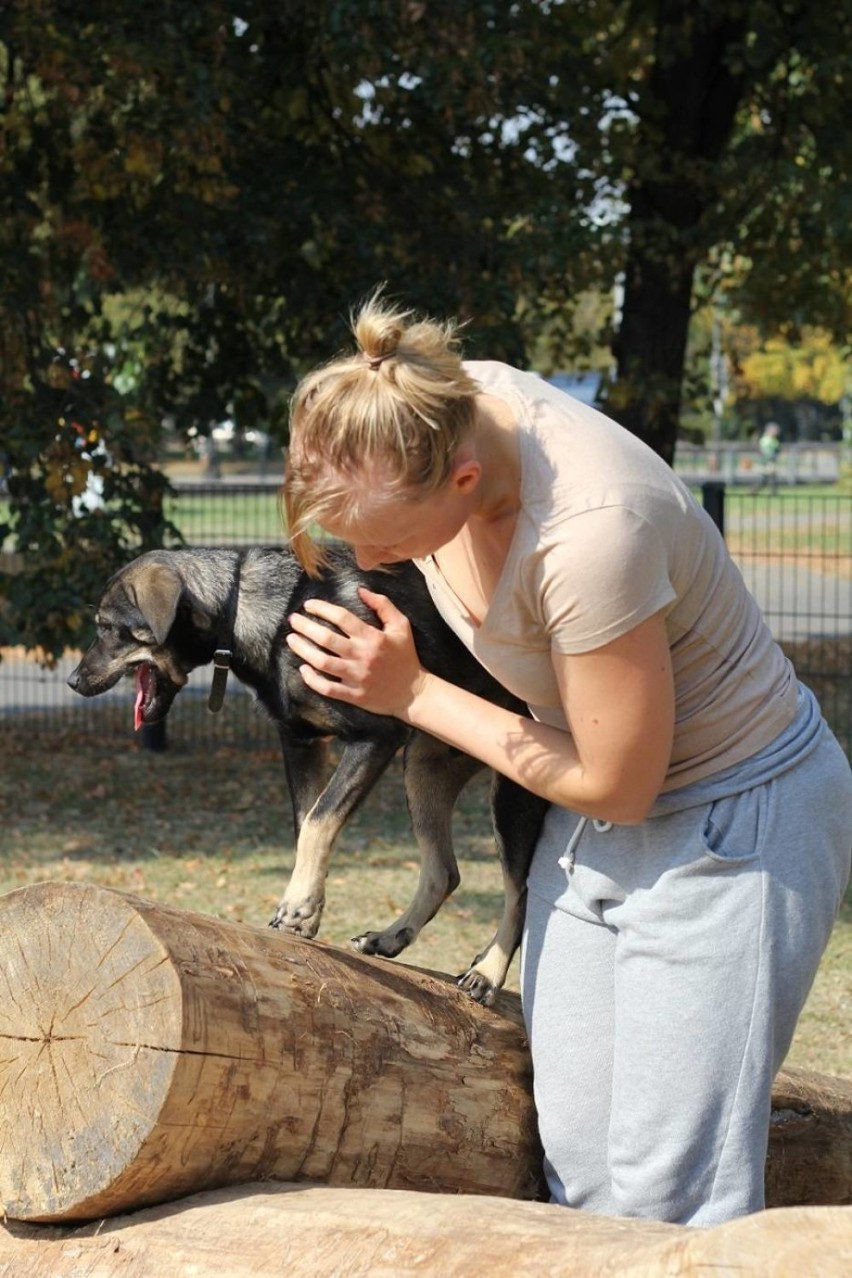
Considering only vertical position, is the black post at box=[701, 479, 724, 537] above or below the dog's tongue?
above

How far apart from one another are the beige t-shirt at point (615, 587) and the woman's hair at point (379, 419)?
0.21 metres

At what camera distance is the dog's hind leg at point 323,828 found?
13.3 feet

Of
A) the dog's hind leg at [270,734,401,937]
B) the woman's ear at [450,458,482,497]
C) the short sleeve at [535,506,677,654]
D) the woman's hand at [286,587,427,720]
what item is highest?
the woman's ear at [450,458,482,497]

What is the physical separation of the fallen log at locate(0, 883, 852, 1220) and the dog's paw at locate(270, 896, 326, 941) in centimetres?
55

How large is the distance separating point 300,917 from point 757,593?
11.4 m

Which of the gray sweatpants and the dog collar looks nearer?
the gray sweatpants

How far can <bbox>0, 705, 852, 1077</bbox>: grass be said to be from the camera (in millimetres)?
6953

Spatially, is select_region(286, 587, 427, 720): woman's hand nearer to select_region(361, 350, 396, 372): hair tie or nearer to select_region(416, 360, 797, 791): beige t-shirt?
select_region(416, 360, 797, 791): beige t-shirt

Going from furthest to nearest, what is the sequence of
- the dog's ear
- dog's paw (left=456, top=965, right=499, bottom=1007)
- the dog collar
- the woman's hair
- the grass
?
1. the grass
2. the dog's ear
3. the dog collar
4. dog's paw (left=456, top=965, right=499, bottom=1007)
5. the woman's hair

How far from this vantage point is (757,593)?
48.6 feet

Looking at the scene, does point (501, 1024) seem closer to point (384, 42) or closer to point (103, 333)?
point (384, 42)

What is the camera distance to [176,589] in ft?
15.1

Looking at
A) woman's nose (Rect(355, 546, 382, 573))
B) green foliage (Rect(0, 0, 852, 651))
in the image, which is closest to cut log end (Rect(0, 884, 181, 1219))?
woman's nose (Rect(355, 546, 382, 573))

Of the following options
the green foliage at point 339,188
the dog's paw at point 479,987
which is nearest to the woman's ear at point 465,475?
the dog's paw at point 479,987
